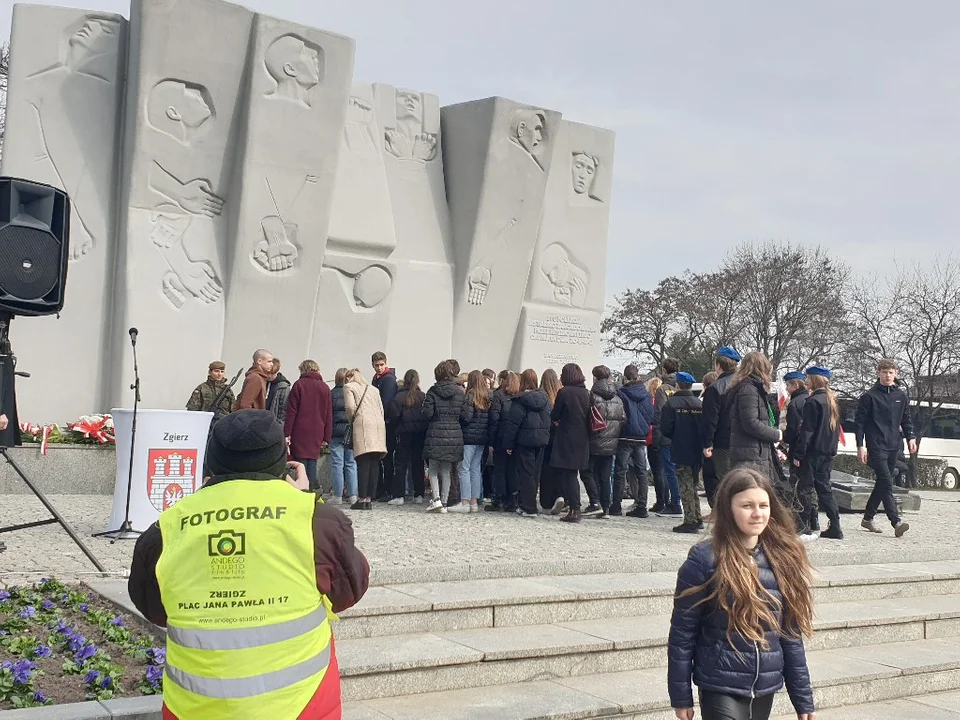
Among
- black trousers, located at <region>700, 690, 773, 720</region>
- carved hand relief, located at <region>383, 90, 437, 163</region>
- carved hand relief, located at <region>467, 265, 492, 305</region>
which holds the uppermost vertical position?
carved hand relief, located at <region>383, 90, 437, 163</region>

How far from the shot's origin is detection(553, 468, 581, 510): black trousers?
10.9m

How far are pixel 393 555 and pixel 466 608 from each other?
1.57 meters

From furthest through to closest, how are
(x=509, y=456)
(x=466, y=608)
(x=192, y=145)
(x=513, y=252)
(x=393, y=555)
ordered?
(x=513, y=252) → (x=192, y=145) → (x=509, y=456) → (x=393, y=555) → (x=466, y=608)

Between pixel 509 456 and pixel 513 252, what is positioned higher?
pixel 513 252

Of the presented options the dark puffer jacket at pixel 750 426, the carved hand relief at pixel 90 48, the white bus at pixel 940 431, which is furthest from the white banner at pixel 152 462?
the white bus at pixel 940 431

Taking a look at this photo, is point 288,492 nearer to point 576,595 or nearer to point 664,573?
point 576,595

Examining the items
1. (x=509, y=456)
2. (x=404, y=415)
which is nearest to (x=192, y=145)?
(x=404, y=415)

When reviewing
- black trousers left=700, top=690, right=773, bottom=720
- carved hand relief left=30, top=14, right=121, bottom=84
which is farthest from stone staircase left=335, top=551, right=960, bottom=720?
carved hand relief left=30, top=14, right=121, bottom=84

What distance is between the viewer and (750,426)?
8773 millimetres

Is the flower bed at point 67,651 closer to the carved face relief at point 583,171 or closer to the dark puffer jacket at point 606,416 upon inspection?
the dark puffer jacket at point 606,416

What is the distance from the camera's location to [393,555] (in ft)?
25.5

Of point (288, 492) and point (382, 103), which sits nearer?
point (288, 492)

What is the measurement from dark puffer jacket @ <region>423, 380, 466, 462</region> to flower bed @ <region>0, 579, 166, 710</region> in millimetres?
5408

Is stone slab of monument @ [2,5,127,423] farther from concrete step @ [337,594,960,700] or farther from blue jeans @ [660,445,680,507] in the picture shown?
concrete step @ [337,594,960,700]
